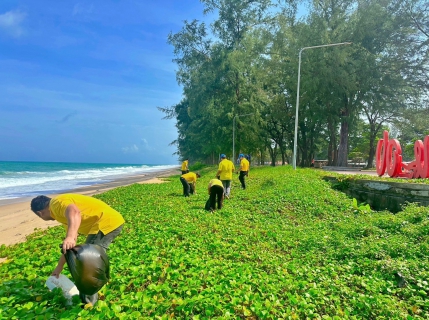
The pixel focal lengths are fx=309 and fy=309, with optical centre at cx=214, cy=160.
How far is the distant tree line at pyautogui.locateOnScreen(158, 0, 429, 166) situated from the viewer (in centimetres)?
2898

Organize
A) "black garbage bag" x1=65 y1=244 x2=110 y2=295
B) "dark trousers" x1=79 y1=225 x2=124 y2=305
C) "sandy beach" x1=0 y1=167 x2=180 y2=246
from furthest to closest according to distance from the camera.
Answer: "sandy beach" x1=0 y1=167 x2=180 y2=246 < "dark trousers" x1=79 y1=225 x2=124 y2=305 < "black garbage bag" x1=65 y1=244 x2=110 y2=295

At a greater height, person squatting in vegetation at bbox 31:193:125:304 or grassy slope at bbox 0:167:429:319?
person squatting in vegetation at bbox 31:193:125:304

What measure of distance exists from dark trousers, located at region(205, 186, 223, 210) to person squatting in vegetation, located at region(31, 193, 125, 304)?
6.34 m

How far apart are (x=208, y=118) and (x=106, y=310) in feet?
107

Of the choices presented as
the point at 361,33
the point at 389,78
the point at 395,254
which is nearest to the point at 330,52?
the point at 361,33

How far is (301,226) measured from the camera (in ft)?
30.1

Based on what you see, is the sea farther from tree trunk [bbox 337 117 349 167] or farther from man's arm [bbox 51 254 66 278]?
tree trunk [bbox 337 117 349 167]

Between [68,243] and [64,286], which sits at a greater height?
[68,243]

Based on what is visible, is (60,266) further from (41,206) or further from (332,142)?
(332,142)

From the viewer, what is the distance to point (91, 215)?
4.47 meters

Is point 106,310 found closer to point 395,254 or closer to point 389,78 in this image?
point 395,254

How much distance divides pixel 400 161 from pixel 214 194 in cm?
860

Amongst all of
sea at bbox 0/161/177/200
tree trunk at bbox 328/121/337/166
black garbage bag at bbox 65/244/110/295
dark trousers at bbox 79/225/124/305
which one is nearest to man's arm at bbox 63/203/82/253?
black garbage bag at bbox 65/244/110/295

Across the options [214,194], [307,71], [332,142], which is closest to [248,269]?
[214,194]
